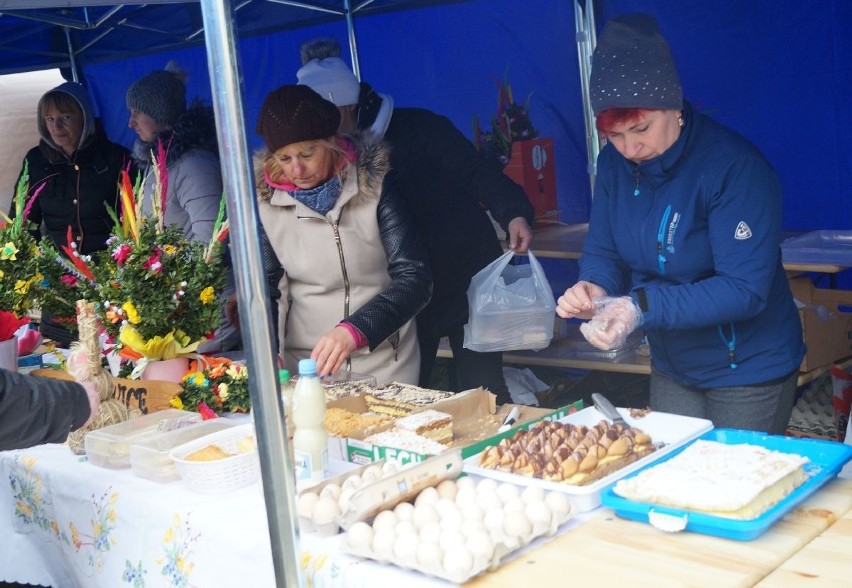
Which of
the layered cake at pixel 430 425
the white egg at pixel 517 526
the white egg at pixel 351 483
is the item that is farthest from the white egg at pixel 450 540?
the layered cake at pixel 430 425

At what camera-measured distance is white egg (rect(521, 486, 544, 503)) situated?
186 cm

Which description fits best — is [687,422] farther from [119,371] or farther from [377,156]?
[119,371]

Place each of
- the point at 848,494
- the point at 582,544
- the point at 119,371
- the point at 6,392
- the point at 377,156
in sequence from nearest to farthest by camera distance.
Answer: the point at 582,544
the point at 848,494
the point at 6,392
the point at 119,371
the point at 377,156

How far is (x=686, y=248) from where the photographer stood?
2627mm

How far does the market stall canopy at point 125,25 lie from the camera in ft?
18.6

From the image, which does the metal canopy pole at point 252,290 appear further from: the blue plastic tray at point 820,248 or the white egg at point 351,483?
the blue plastic tray at point 820,248

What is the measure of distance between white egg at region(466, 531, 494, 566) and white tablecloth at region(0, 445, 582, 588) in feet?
0.28

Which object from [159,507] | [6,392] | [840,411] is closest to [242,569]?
[159,507]

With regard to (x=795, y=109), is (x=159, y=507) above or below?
below

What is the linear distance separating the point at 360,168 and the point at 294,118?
0.94 feet

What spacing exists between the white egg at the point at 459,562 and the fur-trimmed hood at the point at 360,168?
167cm

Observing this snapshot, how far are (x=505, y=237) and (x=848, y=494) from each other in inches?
127

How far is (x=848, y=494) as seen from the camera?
75.2 inches

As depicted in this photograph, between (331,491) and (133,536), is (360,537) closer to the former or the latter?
(331,491)
